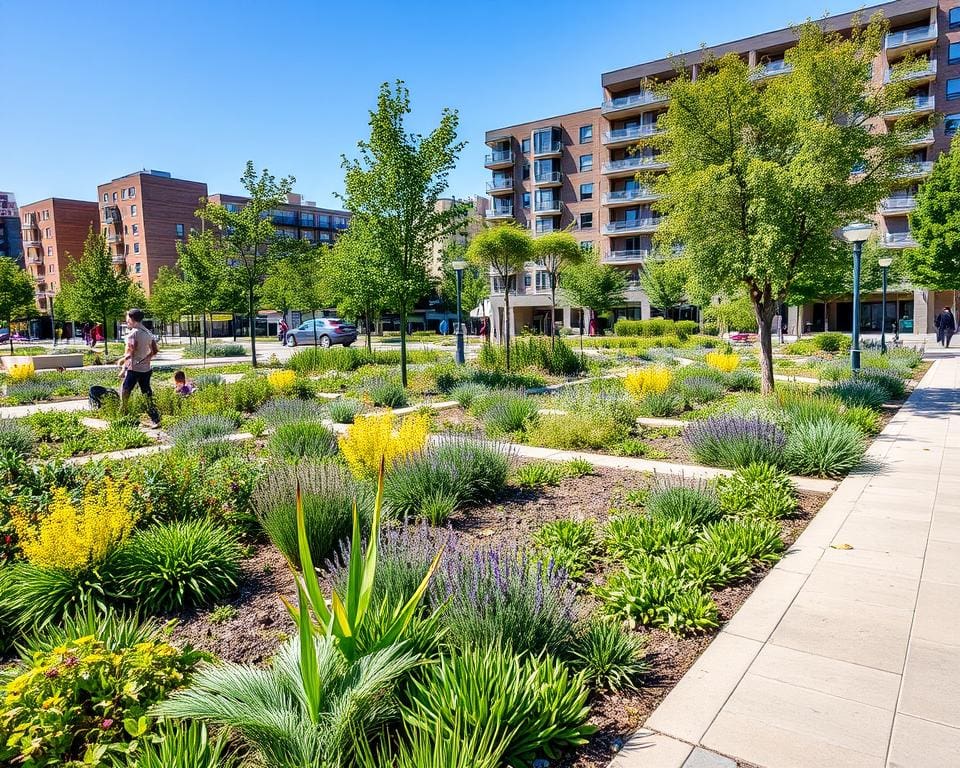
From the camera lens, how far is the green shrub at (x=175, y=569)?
158 inches

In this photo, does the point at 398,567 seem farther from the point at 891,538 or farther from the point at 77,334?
the point at 77,334

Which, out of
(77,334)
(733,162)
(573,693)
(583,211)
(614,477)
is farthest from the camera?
(77,334)

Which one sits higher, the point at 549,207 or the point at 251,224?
the point at 549,207

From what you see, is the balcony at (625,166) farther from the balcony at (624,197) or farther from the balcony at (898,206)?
the balcony at (898,206)

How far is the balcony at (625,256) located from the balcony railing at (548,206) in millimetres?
7282

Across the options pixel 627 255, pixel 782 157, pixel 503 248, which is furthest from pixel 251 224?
pixel 627 255

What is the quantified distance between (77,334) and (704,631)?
295 ft

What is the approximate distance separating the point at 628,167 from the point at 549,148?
8.96m

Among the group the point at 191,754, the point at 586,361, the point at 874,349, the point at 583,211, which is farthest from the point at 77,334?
the point at 191,754

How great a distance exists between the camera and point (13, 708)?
2545mm

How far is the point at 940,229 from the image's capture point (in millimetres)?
28438

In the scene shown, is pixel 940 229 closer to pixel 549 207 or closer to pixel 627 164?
pixel 627 164

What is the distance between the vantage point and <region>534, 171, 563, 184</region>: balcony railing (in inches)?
2413

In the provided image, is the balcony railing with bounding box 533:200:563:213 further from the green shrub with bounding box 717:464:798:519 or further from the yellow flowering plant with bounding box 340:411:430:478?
the yellow flowering plant with bounding box 340:411:430:478
